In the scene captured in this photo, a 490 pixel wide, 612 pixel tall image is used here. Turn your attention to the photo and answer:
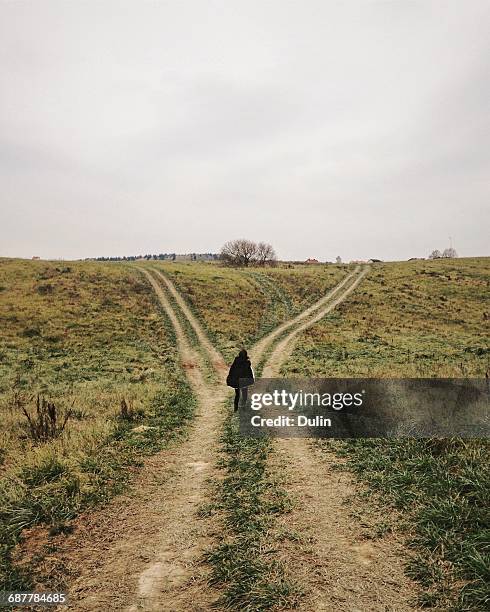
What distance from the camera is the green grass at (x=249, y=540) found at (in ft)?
15.0

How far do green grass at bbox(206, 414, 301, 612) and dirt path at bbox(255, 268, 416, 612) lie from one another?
219 mm

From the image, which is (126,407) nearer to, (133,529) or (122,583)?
(133,529)

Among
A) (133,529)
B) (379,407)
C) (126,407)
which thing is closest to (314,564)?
(133,529)

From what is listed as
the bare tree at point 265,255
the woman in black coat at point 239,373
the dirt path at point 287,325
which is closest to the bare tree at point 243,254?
the bare tree at point 265,255

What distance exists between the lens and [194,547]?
5637 millimetres

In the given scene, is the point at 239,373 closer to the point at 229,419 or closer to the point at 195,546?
the point at 229,419

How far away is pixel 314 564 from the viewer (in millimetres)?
5117

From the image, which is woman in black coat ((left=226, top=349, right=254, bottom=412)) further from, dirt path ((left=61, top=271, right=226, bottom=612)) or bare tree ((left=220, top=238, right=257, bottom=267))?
bare tree ((left=220, top=238, right=257, bottom=267))

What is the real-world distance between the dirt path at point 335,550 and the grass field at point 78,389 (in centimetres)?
365

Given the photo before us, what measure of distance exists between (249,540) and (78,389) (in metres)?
12.9

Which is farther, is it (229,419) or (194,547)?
(229,419)

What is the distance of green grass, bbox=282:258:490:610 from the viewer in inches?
189

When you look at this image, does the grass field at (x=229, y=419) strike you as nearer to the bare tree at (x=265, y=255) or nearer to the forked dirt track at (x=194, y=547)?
the forked dirt track at (x=194, y=547)

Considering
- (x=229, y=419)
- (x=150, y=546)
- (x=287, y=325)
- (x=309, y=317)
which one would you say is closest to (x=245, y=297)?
(x=309, y=317)
